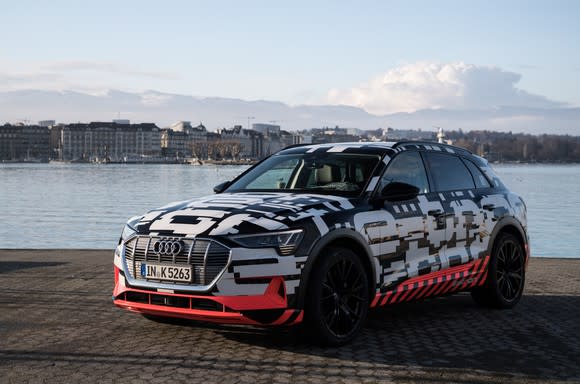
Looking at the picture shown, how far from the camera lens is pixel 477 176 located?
891 centimetres

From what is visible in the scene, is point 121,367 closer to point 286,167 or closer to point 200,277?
point 200,277

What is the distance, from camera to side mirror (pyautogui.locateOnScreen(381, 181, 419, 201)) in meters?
7.20

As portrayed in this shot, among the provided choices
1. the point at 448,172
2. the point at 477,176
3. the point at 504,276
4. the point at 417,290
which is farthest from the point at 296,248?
the point at 504,276

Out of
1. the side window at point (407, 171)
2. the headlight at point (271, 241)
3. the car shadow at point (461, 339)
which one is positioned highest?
the side window at point (407, 171)

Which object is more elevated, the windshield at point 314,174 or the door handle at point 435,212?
the windshield at point 314,174

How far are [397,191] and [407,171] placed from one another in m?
0.68

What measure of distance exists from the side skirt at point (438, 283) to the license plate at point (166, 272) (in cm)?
161

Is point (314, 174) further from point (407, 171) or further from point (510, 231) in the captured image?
point (510, 231)

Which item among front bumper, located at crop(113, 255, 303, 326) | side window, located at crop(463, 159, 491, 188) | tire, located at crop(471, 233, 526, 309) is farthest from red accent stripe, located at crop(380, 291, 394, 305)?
side window, located at crop(463, 159, 491, 188)

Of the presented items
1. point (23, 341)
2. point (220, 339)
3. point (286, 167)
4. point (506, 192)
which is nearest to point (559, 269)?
point (506, 192)

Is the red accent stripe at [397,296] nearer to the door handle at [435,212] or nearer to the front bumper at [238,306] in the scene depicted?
the door handle at [435,212]

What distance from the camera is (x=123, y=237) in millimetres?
6773

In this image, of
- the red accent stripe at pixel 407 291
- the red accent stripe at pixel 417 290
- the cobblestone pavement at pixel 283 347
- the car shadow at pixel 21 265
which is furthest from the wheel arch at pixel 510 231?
the car shadow at pixel 21 265

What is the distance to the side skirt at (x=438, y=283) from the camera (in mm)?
7254
